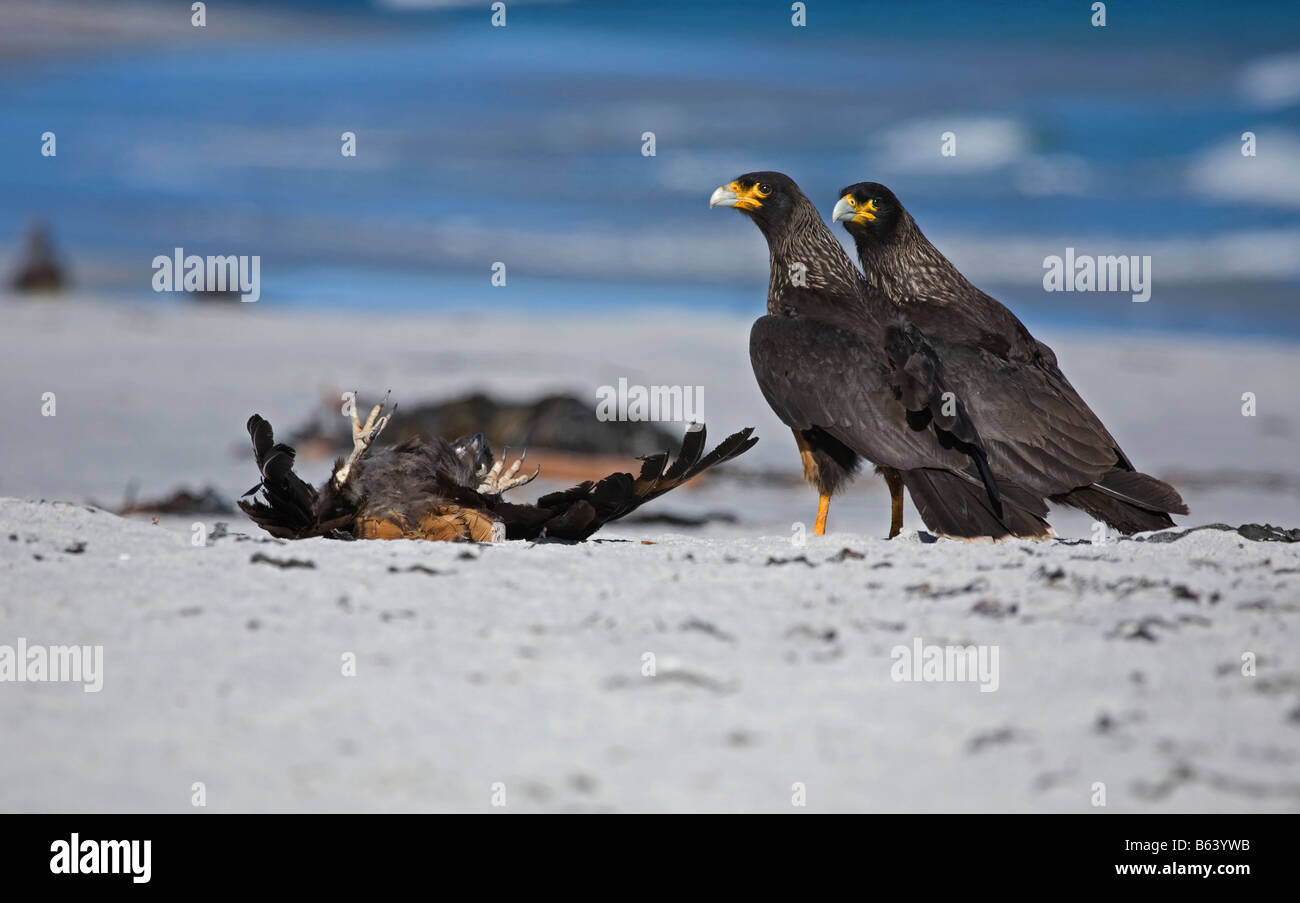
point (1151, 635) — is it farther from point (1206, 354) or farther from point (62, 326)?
point (1206, 354)

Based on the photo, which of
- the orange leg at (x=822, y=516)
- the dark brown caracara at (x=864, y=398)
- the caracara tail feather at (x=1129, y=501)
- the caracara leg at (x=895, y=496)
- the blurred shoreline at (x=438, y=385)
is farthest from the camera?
the blurred shoreline at (x=438, y=385)

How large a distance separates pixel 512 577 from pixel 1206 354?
1860 centimetres

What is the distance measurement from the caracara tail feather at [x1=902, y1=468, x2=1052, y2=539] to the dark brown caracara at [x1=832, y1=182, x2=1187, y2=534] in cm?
22

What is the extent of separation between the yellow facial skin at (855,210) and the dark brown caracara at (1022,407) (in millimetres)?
323

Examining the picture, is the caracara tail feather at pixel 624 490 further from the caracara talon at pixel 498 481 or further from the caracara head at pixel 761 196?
the caracara head at pixel 761 196

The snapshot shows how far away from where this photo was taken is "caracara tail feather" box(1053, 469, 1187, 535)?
5570mm

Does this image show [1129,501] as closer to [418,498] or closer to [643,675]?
[418,498]

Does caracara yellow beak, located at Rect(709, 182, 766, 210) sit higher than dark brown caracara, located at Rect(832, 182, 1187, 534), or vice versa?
caracara yellow beak, located at Rect(709, 182, 766, 210)

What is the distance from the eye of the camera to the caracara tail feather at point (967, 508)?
5211mm
